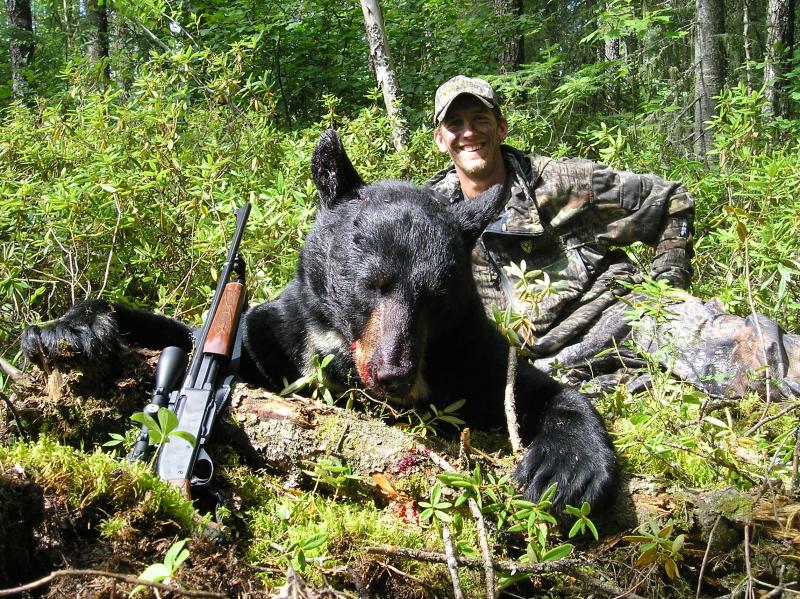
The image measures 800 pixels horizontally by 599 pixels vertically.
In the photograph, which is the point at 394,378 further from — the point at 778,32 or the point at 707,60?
the point at 778,32

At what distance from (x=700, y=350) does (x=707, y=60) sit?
633cm

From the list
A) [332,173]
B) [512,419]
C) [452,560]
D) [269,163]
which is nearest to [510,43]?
[269,163]

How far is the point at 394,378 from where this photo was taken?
2.76m

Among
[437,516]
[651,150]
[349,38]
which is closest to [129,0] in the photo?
[349,38]

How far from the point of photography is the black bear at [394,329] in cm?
284

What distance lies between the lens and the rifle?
7.34 ft

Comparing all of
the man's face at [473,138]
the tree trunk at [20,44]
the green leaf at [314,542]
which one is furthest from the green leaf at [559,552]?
the tree trunk at [20,44]

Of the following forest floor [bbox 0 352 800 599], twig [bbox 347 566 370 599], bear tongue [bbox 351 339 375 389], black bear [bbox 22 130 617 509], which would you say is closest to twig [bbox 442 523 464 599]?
forest floor [bbox 0 352 800 599]

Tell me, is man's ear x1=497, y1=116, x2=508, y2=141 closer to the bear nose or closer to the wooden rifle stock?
the wooden rifle stock

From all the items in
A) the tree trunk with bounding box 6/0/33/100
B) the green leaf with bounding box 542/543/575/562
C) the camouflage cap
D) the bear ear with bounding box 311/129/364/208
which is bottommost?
the green leaf with bounding box 542/543/575/562

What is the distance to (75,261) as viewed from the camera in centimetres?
454

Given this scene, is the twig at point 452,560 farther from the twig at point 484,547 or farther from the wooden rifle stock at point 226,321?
the wooden rifle stock at point 226,321

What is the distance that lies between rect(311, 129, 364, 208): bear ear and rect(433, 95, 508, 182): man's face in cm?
227

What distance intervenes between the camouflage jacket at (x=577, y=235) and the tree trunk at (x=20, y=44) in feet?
29.4
